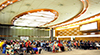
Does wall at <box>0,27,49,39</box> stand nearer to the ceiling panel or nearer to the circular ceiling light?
the circular ceiling light

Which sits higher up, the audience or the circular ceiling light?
the circular ceiling light

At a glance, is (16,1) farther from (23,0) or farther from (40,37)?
(40,37)

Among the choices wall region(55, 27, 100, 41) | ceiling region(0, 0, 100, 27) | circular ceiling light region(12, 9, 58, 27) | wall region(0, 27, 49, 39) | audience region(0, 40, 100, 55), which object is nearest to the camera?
ceiling region(0, 0, 100, 27)

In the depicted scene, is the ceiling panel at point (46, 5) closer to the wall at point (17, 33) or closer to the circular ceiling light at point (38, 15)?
the circular ceiling light at point (38, 15)

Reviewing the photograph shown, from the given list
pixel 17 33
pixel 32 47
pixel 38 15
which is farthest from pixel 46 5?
pixel 17 33

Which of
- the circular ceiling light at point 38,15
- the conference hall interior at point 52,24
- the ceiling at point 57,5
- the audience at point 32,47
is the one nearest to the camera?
the ceiling at point 57,5

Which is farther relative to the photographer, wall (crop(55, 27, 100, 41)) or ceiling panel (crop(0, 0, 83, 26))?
wall (crop(55, 27, 100, 41))

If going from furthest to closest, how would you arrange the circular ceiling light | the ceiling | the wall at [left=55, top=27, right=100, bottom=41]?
the wall at [left=55, top=27, right=100, bottom=41] < the circular ceiling light < the ceiling

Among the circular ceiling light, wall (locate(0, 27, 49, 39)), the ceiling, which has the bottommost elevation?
wall (locate(0, 27, 49, 39))

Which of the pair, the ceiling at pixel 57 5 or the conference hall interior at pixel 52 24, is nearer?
the ceiling at pixel 57 5

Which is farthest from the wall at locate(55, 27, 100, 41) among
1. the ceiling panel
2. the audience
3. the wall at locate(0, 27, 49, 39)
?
the ceiling panel

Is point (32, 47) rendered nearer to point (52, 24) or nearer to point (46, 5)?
point (46, 5)

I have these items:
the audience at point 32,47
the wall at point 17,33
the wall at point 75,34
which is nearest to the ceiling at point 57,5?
the audience at point 32,47

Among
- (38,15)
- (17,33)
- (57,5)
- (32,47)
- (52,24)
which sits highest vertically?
(57,5)
